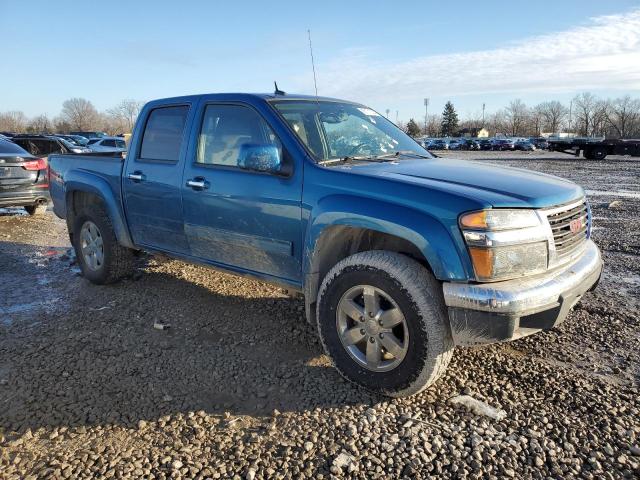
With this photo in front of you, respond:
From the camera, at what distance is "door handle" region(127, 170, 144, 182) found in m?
4.48

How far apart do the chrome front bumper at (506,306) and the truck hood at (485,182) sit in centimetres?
45

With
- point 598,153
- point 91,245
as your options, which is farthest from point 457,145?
point 91,245

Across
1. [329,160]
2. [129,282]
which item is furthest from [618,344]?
[129,282]

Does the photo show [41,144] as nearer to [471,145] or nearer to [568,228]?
[568,228]

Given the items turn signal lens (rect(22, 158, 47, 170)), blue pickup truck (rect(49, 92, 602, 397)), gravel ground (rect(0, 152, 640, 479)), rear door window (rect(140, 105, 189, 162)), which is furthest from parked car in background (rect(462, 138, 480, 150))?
rear door window (rect(140, 105, 189, 162))

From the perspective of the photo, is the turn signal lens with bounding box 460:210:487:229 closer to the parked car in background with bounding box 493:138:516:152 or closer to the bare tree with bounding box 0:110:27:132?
the parked car in background with bounding box 493:138:516:152

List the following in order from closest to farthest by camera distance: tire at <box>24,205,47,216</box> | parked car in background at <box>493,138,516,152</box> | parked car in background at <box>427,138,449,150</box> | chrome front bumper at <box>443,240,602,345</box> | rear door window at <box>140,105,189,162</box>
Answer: chrome front bumper at <box>443,240,602,345</box> < rear door window at <box>140,105,189,162</box> < tire at <box>24,205,47,216</box> < parked car in background at <box>493,138,516,152</box> < parked car in background at <box>427,138,449,150</box>

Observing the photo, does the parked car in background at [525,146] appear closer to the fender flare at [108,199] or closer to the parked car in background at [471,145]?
the parked car in background at [471,145]

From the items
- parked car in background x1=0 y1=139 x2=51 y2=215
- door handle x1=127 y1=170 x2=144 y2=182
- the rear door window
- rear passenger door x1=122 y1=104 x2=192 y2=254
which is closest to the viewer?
rear passenger door x1=122 y1=104 x2=192 y2=254

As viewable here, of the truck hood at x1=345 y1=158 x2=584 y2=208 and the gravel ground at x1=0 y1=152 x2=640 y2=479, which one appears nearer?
the gravel ground at x1=0 y1=152 x2=640 y2=479

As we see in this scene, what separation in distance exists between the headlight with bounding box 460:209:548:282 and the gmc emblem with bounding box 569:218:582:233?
0.49 m

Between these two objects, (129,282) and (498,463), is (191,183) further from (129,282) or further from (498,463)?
(498,463)

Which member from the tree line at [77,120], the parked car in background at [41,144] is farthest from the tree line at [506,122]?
the parked car in background at [41,144]

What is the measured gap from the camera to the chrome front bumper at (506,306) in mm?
2604
